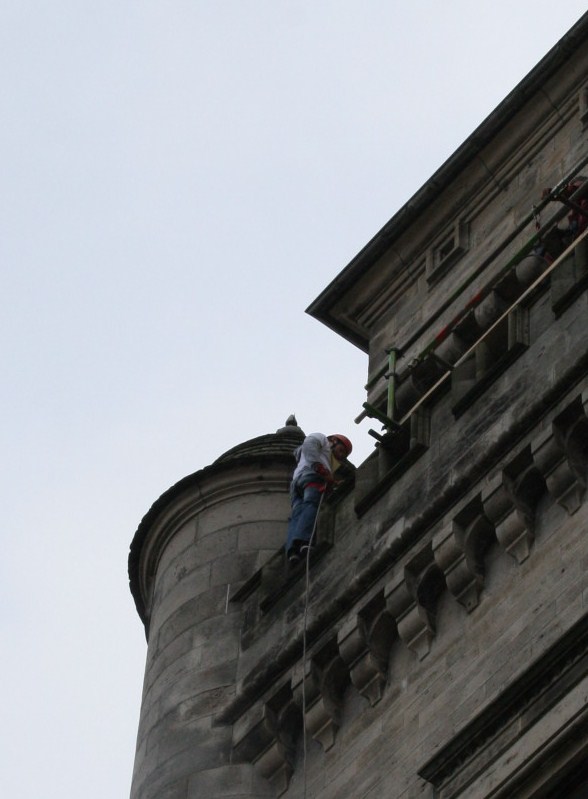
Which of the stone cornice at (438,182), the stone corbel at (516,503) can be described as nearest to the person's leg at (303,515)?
the stone corbel at (516,503)

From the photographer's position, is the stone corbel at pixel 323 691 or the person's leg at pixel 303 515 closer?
the stone corbel at pixel 323 691

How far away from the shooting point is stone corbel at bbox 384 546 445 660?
72.1ft

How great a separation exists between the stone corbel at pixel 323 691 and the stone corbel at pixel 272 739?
201 millimetres

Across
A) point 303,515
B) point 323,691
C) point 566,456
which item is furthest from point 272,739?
point 566,456

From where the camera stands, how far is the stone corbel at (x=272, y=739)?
2294 centimetres

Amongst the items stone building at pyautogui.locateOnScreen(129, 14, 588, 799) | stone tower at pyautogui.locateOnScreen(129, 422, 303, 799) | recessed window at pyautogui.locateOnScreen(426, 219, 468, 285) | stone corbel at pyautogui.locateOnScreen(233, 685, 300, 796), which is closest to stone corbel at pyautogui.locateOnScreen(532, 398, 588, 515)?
stone building at pyautogui.locateOnScreen(129, 14, 588, 799)

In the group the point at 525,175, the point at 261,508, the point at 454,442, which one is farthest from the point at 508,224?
the point at 454,442

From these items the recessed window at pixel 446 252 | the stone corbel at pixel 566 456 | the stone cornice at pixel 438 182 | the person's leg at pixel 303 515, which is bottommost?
the stone corbel at pixel 566 456

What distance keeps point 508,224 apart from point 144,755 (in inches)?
280

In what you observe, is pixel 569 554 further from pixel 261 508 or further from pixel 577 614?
pixel 261 508

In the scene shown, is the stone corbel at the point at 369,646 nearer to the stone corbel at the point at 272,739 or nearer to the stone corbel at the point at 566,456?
the stone corbel at the point at 272,739

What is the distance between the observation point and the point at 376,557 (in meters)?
22.9

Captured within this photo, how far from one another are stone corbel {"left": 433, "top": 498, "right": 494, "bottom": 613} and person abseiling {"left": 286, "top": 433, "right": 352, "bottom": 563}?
8.15 feet

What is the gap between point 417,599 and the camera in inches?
872
